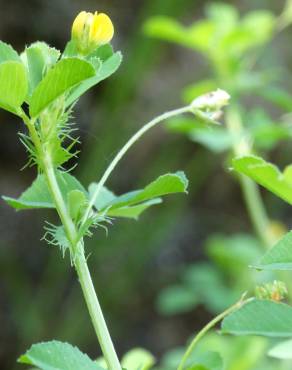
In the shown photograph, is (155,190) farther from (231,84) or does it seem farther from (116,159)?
(231,84)

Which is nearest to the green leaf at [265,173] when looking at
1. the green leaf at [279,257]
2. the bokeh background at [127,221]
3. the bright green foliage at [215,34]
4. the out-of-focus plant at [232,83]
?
the green leaf at [279,257]

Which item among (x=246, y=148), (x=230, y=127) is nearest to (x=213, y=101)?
(x=246, y=148)

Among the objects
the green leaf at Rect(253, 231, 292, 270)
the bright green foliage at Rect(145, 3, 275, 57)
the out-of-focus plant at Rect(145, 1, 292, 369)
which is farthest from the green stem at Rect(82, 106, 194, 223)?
the bright green foliage at Rect(145, 3, 275, 57)

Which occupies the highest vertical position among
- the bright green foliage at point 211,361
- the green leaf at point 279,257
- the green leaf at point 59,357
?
the green leaf at point 279,257

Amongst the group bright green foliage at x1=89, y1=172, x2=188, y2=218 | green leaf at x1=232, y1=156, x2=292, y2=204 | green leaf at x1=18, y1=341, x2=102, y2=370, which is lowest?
green leaf at x1=18, y1=341, x2=102, y2=370

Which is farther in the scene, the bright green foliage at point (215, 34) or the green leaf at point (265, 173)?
the bright green foliage at point (215, 34)

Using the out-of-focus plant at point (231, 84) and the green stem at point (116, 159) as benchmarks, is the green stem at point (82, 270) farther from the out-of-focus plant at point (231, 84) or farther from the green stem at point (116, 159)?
the out-of-focus plant at point (231, 84)

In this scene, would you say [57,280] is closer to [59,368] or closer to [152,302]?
[152,302]

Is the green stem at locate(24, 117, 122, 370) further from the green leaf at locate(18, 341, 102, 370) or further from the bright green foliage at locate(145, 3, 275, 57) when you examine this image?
the bright green foliage at locate(145, 3, 275, 57)
